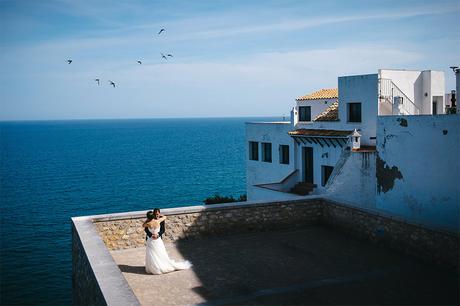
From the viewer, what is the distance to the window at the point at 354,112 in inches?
1037

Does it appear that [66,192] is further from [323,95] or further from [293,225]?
[293,225]

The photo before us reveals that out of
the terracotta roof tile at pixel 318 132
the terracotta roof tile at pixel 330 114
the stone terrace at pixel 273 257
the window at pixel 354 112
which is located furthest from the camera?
the terracotta roof tile at pixel 330 114

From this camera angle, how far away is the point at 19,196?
5400 centimetres

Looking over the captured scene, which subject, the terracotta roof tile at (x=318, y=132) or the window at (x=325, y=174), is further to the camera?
the window at (x=325, y=174)

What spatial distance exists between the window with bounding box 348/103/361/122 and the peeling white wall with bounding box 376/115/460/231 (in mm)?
9782

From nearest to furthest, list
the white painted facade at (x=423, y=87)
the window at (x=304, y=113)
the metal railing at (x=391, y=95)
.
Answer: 1. the metal railing at (x=391, y=95)
2. the white painted facade at (x=423, y=87)
3. the window at (x=304, y=113)

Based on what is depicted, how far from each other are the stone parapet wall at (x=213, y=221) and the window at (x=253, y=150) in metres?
18.4

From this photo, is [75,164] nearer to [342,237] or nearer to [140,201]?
[140,201]

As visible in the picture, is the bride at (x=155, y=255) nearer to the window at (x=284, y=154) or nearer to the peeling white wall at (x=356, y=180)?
the peeling white wall at (x=356, y=180)

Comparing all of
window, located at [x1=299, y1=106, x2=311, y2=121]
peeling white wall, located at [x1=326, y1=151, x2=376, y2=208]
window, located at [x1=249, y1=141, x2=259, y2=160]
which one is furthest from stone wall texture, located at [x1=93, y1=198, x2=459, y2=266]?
window, located at [x1=249, y1=141, x2=259, y2=160]

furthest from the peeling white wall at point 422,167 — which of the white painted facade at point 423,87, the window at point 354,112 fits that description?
the white painted facade at point 423,87

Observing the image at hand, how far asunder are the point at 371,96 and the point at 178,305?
62.5ft

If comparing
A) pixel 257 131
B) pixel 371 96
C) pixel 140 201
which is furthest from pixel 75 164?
pixel 371 96

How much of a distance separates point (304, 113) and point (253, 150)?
200 inches
